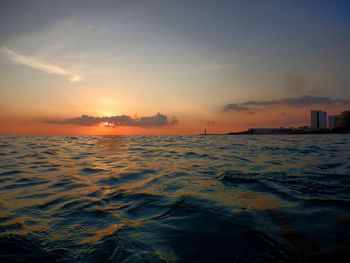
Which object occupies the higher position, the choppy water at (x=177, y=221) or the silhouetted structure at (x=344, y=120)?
the silhouetted structure at (x=344, y=120)

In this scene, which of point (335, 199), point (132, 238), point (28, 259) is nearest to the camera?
point (28, 259)

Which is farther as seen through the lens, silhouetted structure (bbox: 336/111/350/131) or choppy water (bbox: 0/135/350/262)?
silhouetted structure (bbox: 336/111/350/131)

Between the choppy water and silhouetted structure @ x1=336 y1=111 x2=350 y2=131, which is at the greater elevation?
silhouetted structure @ x1=336 y1=111 x2=350 y2=131

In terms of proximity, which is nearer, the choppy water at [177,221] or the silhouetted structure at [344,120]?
the choppy water at [177,221]

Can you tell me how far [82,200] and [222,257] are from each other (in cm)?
376

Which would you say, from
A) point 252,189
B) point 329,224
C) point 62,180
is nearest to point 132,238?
point 329,224

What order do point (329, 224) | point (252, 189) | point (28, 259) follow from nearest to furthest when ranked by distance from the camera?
1. point (28, 259)
2. point (329, 224)
3. point (252, 189)

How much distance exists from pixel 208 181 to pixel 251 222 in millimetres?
3220

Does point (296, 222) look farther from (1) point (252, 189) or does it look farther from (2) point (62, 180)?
(2) point (62, 180)

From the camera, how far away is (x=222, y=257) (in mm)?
2529

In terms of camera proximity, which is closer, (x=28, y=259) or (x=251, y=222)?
(x=28, y=259)

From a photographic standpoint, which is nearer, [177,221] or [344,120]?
[177,221]

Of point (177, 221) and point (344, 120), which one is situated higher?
point (344, 120)

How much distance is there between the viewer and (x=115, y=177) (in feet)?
24.8
